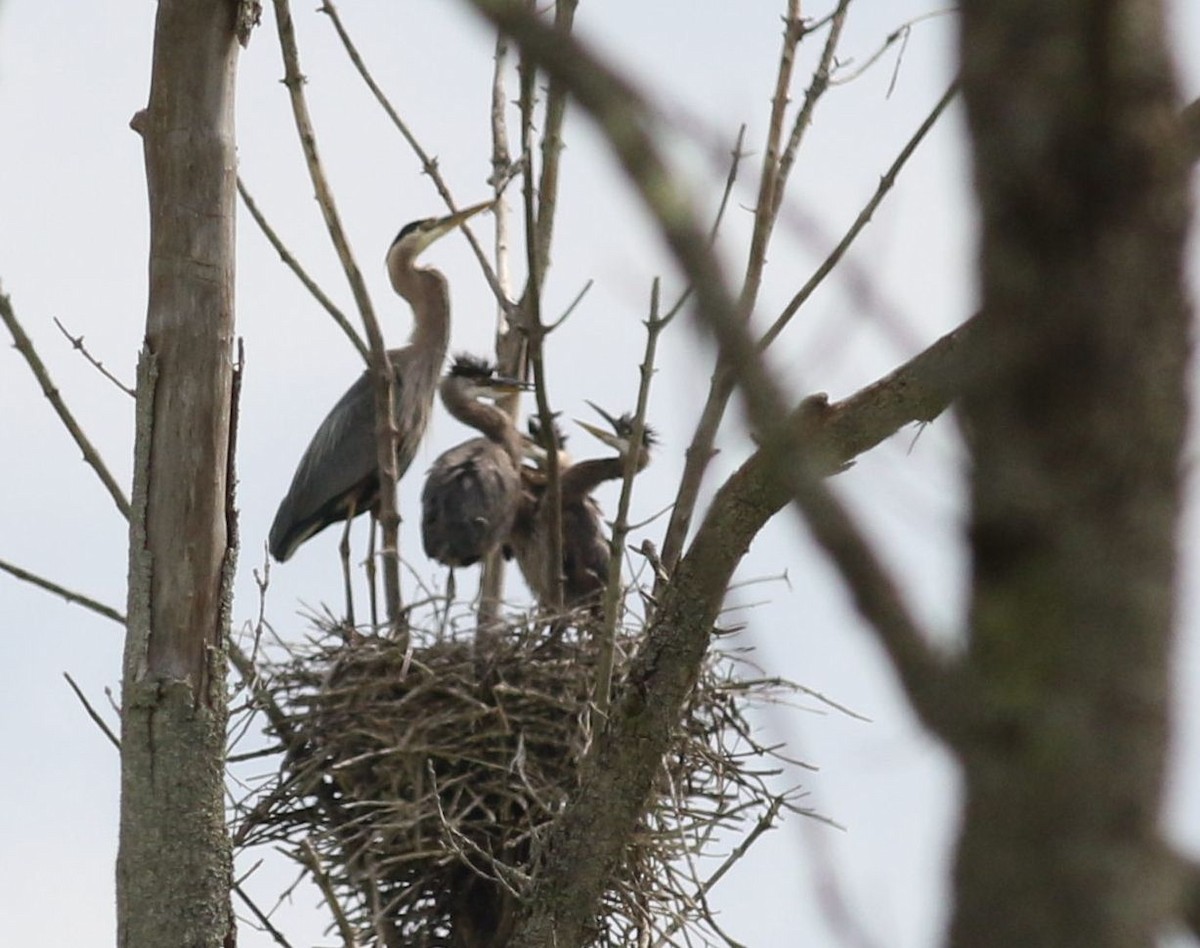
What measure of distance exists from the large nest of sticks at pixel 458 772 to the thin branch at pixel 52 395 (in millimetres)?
1178

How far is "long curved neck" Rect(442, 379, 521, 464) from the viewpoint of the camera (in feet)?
25.9

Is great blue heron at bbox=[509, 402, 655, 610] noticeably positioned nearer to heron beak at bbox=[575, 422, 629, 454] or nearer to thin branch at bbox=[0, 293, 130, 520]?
heron beak at bbox=[575, 422, 629, 454]

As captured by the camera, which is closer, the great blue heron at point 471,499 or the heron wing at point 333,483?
the great blue heron at point 471,499

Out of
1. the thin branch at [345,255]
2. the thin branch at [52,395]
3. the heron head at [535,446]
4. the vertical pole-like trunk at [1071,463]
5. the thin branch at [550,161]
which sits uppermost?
the heron head at [535,446]

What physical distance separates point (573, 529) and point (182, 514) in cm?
371

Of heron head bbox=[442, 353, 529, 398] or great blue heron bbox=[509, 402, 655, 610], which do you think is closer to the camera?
great blue heron bbox=[509, 402, 655, 610]

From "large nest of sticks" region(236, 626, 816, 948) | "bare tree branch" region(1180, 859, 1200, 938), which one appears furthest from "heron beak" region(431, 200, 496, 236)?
"bare tree branch" region(1180, 859, 1200, 938)

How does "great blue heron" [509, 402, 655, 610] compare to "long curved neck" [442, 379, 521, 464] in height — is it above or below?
below

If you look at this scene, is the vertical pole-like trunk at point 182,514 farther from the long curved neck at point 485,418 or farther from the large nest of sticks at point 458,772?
the long curved neck at point 485,418

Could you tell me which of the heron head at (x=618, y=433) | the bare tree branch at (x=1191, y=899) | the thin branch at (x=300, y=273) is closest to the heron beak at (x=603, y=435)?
the heron head at (x=618, y=433)

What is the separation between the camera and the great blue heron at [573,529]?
24.0 ft

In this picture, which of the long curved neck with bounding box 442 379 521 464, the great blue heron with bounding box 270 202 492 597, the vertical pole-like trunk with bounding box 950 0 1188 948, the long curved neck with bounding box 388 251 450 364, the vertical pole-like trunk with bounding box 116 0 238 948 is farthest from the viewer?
the long curved neck with bounding box 388 251 450 364

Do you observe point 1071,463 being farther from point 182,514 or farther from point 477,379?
point 477,379

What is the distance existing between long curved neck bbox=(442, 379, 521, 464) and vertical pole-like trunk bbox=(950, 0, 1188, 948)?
6.69 m
